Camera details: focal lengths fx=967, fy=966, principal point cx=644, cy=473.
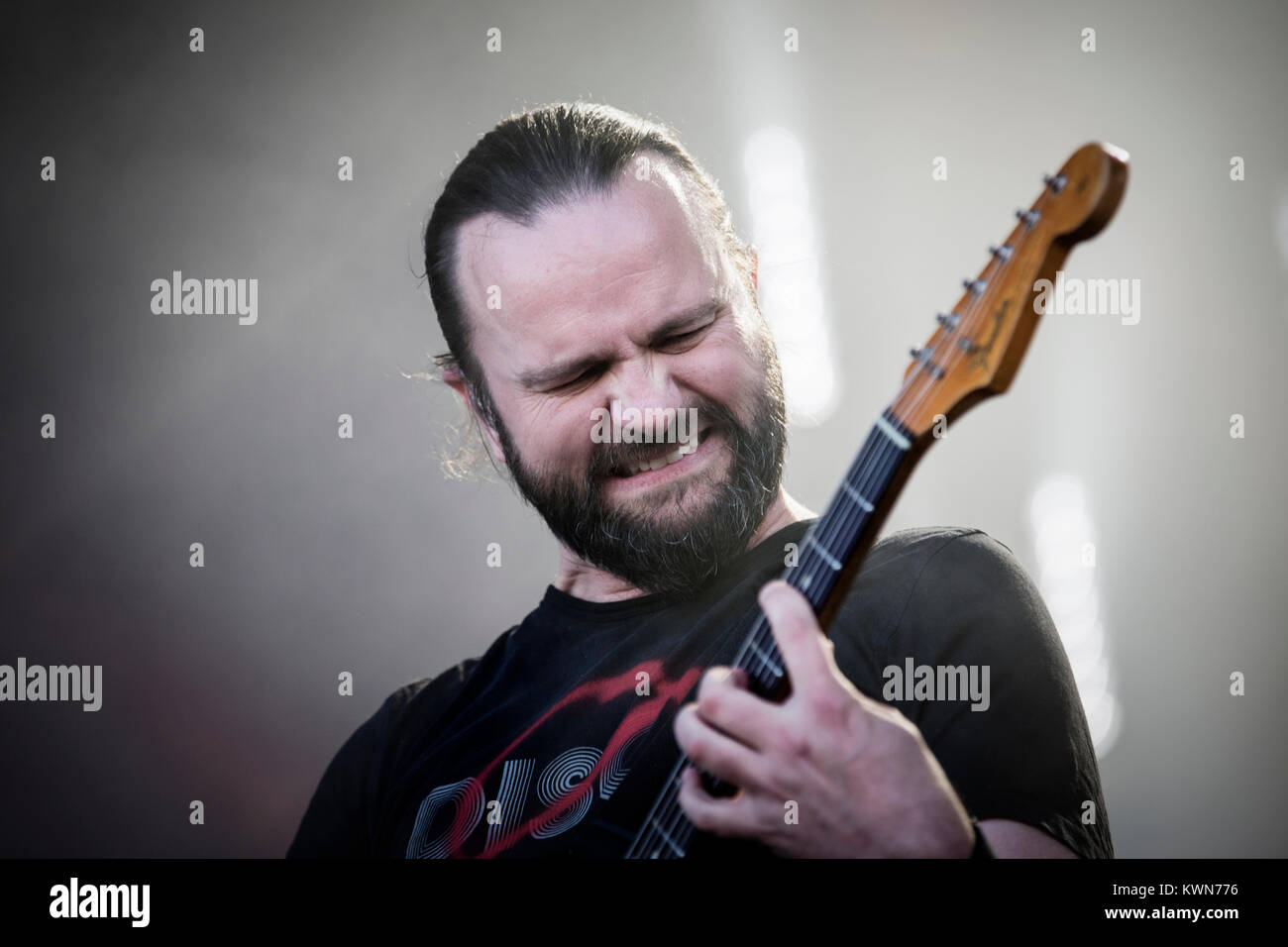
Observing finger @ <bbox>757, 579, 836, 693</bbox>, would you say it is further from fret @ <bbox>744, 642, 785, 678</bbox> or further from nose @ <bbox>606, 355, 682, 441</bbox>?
nose @ <bbox>606, 355, 682, 441</bbox>

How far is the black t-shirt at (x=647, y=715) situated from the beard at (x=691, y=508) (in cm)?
5

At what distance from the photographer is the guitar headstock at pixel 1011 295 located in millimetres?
898

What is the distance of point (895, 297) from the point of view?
9.86ft

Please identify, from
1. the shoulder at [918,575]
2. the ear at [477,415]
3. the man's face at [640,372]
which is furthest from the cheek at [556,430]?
the shoulder at [918,575]

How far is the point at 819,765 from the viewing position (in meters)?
0.92

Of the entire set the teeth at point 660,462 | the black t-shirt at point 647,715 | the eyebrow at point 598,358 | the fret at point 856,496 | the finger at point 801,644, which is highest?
the eyebrow at point 598,358

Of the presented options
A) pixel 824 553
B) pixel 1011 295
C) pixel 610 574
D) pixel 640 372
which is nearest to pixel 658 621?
pixel 610 574

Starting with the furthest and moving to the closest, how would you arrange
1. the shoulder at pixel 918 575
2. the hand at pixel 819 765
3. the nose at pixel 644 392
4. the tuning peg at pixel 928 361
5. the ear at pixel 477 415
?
1. the ear at pixel 477 415
2. the nose at pixel 644 392
3. the shoulder at pixel 918 575
4. the tuning peg at pixel 928 361
5. the hand at pixel 819 765

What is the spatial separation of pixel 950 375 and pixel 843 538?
7.9 inches

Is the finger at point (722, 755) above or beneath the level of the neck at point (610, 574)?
beneath

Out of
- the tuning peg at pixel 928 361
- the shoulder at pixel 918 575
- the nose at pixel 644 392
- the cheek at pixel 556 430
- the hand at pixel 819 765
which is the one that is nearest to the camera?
the hand at pixel 819 765

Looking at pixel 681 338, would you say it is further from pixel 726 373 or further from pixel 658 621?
pixel 658 621

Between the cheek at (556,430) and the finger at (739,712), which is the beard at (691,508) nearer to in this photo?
the cheek at (556,430)
